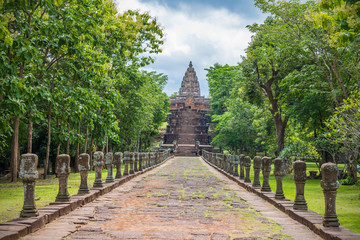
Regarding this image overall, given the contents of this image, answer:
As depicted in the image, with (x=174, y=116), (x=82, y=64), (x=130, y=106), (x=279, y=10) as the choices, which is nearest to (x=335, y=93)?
(x=279, y=10)

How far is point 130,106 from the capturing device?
81.7ft

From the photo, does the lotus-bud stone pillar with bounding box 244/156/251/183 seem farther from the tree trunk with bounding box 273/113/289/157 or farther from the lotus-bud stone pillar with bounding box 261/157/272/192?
the tree trunk with bounding box 273/113/289/157

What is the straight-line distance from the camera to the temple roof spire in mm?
89394

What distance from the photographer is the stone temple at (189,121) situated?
5044 cm

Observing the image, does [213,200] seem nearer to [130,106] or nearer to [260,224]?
[260,224]

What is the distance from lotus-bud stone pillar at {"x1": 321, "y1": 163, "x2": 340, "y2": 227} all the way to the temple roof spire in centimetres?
8290

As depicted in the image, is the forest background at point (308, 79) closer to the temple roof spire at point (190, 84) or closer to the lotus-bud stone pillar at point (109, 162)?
the lotus-bud stone pillar at point (109, 162)

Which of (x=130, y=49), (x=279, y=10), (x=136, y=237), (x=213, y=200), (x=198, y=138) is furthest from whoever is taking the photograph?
(x=198, y=138)

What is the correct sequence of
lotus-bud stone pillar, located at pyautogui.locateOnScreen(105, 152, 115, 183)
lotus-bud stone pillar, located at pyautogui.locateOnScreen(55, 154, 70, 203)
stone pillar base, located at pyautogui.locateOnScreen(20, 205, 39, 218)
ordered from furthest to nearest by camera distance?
lotus-bud stone pillar, located at pyautogui.locateOnScreen(105, 152, 115, 183), lotus-bud stone pillar, located at pyautogui.locateOnScreen(55, 154, 70, 203), stone pillar base, located at pyautogui.locateOnScreen(20, 205, 39, 218)

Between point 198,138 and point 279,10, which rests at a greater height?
point 279,10

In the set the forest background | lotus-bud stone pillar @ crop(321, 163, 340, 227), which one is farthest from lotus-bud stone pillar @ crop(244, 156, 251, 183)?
lotus-bud stone pillar @ crop(321, 163, 340, 227)

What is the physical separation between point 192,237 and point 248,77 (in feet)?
52.3

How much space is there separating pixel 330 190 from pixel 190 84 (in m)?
A: 85.8

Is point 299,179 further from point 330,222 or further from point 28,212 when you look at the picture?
point 28,212
